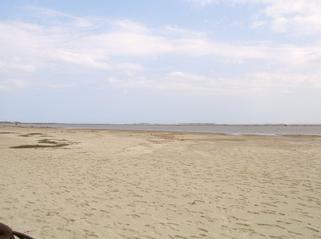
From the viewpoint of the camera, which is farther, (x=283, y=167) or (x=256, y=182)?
(x=283, y=167)

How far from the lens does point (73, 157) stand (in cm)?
2109

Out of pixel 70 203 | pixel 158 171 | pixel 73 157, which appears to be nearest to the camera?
pixel 70 203

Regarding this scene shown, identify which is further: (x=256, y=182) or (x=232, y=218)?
(x=256, y=182)

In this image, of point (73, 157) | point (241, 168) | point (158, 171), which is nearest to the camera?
point (158, 171)

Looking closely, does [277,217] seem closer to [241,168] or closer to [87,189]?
[87,189]

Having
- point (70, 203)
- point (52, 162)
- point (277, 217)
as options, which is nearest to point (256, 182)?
point (277, 217)

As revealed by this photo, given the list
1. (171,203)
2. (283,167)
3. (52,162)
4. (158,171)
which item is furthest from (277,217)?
(52,162)

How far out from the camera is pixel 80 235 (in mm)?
7617

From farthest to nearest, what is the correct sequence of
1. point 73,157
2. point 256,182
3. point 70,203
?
point 73,157 < point 256,182 < point 70,203

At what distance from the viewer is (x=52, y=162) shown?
18.7 m

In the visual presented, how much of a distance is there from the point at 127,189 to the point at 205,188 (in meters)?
2.33

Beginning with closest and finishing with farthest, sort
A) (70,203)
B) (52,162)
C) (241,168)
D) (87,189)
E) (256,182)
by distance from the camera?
1. (70,203)
2. (87,189)
3. (256,182)
4. (241,168)
5. (52,162)

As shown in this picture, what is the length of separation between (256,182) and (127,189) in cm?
440

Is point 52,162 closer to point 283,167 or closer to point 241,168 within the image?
point 241,168
